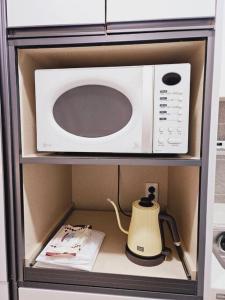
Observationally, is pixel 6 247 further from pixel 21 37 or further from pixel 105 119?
pixel 21 37

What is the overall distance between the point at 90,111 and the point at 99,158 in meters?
0.16

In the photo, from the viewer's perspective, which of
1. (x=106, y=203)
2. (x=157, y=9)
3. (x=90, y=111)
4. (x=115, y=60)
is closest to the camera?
(x=157, y=9)

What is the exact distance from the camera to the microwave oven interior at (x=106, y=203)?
2.31 ft

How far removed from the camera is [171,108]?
0.62 metres

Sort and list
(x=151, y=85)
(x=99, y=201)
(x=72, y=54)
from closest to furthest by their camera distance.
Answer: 1. (x=151, y=85)
2. (x=72, y=54)
3. (x=99, y=201)

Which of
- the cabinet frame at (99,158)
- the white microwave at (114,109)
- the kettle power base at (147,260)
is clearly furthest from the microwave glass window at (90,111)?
the kettle power base at (147,260)

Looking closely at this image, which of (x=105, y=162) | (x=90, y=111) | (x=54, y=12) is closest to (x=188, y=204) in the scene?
(x=105, y=162)

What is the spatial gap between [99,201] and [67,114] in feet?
2.20

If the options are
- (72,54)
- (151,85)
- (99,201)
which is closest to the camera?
(151,85)

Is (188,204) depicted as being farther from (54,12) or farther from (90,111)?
(54,12)

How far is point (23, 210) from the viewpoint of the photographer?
0.69 metres

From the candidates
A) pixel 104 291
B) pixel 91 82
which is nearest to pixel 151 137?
pixel 91 82

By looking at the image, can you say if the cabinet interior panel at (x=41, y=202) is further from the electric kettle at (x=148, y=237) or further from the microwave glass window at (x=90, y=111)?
the electric kettle at (x=148, y=237)

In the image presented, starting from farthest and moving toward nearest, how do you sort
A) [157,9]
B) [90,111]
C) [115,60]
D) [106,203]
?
[106,203] → [115,60] → [90,111] → [157,9]
